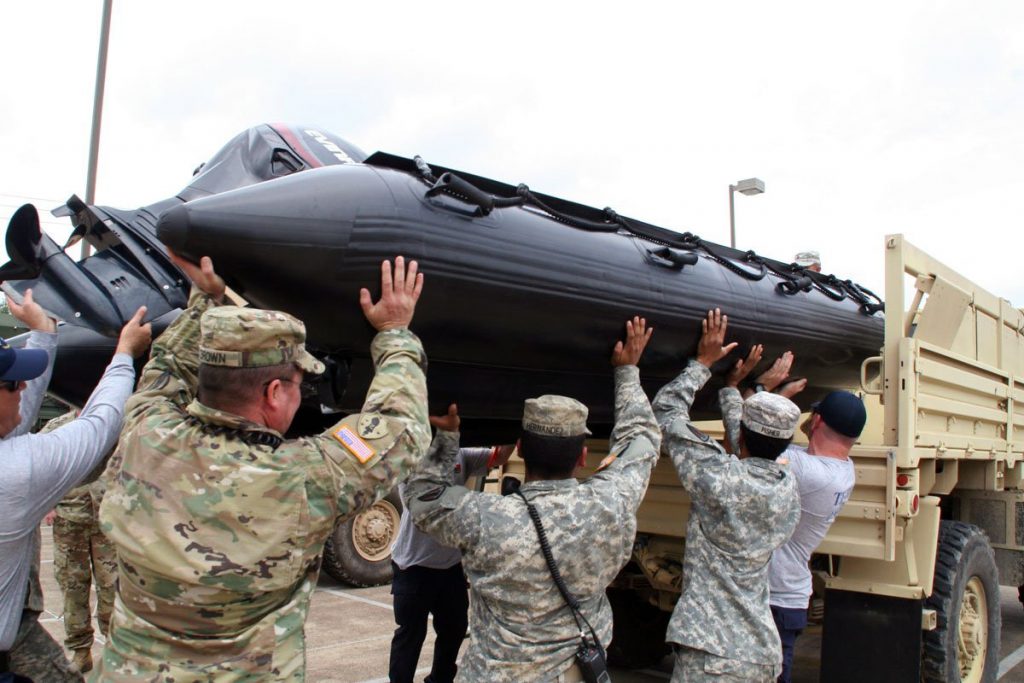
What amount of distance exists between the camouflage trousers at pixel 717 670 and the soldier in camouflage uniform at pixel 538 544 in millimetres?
399

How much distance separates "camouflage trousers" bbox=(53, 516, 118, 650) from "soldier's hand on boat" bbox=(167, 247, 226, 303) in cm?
258

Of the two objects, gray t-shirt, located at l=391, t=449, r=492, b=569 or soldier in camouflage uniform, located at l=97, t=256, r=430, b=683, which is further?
gray t-shirt, located at l=391, t=449, r=492, b=569

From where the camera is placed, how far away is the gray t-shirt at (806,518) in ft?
10.0

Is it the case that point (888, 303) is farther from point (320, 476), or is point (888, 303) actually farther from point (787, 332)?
point (320, 476)

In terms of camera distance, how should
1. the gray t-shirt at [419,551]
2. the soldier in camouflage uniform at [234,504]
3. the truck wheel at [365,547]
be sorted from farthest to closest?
the truck wheel at [365,547] → the gray t-shirt at [419,551] → the soldier in camouflage uniform at [234,504]

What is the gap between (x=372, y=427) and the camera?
71.4 inches

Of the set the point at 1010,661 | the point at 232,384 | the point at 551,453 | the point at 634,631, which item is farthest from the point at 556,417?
the point at 1010,661

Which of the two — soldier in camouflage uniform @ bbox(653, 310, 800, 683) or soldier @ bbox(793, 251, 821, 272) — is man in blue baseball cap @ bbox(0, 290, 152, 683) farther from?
soldier @ bbox(793, 251, 821, 272)

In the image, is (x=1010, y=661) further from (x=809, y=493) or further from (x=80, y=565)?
(x=80, y=565)

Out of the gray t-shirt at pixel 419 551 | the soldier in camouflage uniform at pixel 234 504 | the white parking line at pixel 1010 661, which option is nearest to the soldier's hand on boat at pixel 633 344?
the gray t-shirt at pixel 419 551

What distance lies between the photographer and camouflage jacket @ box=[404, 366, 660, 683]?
7.13 ft

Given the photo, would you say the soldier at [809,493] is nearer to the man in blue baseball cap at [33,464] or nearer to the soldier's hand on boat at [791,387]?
the soldier's hand on boat at [791,387]

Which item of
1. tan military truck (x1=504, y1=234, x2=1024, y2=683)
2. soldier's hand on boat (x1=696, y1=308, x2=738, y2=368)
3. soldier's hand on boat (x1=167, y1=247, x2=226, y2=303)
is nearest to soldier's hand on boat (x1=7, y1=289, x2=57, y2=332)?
soldier's hand on boat (x1=167, y1=247, x2=226, y2=303)

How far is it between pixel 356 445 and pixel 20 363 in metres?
1.00
